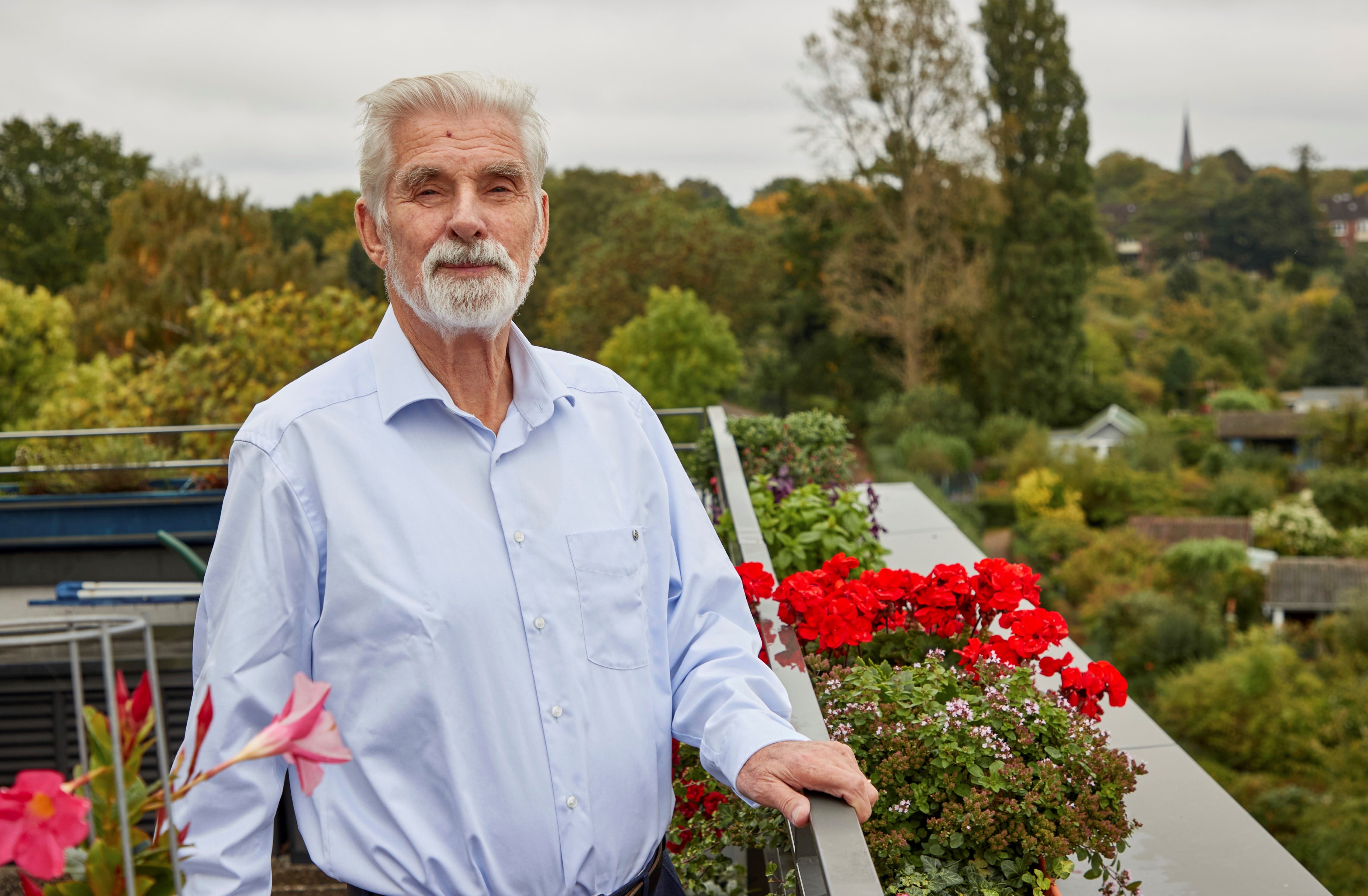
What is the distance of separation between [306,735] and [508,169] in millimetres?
967

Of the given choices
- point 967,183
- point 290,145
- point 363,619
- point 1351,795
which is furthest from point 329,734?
point 290,145

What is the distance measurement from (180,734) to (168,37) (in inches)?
1402

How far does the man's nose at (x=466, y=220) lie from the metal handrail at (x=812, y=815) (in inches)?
34.5

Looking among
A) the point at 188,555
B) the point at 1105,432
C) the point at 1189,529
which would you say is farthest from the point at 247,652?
the point at 1105,432

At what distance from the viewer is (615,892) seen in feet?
4.75

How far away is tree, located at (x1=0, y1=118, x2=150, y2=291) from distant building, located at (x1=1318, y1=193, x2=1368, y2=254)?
85163 millimetres

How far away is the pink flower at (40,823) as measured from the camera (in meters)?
0.68

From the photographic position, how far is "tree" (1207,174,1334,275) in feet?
241

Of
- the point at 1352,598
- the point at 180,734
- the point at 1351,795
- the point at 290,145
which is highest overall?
the point at 290,145

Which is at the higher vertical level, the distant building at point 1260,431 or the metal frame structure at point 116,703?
the metal frame structure at point 116,703

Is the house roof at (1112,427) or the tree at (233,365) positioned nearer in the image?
the tree at (233,365)

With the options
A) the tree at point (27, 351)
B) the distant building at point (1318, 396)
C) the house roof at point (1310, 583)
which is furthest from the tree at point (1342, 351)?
the tree at point (27, 351)

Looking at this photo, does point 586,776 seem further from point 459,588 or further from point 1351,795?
point 1351,795

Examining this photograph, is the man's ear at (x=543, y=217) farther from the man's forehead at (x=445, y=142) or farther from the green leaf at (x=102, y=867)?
the green leaf at (x=102, y=867)
